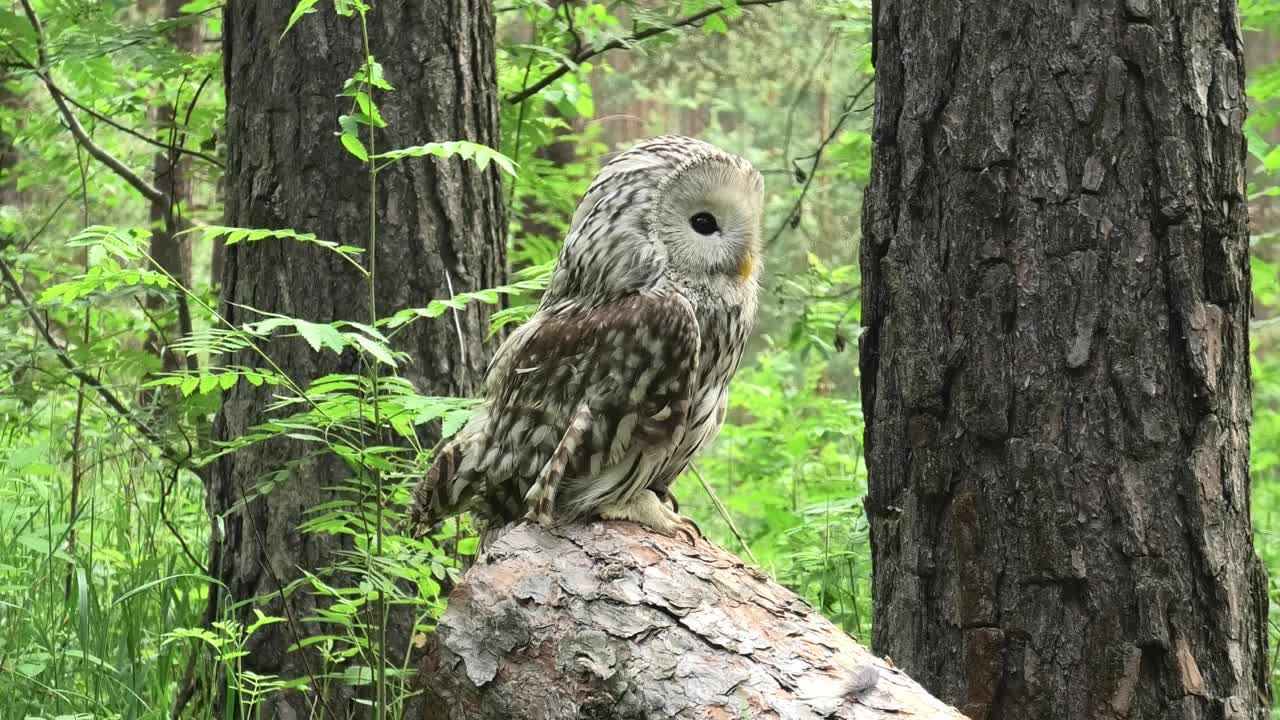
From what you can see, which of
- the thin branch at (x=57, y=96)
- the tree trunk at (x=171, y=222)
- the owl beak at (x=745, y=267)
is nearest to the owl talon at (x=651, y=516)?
the owl beak at (x=745, y=267)

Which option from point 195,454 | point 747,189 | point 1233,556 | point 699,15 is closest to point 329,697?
point 195,454

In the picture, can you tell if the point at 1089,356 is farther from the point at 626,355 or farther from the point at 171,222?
the point at 171,222

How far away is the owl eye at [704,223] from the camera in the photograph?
9.28 ft

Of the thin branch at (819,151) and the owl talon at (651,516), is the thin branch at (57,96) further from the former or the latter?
the owl talon at (651,516)

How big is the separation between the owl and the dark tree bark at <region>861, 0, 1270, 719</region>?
21.0 inches

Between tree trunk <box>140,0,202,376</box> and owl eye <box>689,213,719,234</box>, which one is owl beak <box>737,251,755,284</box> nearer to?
owl eye <box>689,213,719,234</box>

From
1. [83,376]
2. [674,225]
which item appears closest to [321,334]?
[674,225]

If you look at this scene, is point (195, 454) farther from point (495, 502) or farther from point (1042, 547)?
point (1042, 547)

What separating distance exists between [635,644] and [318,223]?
6.92ft

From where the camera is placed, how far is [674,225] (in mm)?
2799

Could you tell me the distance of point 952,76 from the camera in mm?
2512

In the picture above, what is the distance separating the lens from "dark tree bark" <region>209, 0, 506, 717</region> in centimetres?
372

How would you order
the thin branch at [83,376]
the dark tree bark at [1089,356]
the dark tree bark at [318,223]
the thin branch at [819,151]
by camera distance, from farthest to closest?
the thin branch at [819,151] < the thin branch at [83,376] < the dark tree bark at [318,223] < the dark tree bark at [1089,356]

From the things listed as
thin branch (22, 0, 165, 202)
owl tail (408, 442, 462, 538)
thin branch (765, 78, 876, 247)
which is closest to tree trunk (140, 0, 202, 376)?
thin branch (22, 0, 165, 202)
